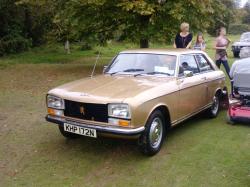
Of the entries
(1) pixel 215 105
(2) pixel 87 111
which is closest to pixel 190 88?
(1) pixel 215 105

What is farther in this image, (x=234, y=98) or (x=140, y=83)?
(x=234, y=98)

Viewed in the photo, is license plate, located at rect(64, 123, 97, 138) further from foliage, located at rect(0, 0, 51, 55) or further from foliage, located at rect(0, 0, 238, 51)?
foliage, located at rect(0, 0, 51, 55)

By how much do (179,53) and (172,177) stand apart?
278 centimetres

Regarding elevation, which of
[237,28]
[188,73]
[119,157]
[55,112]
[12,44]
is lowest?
[237,28]

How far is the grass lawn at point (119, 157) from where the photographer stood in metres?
5.29

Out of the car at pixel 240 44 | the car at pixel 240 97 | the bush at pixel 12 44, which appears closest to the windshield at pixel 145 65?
the car at pixel 240 97

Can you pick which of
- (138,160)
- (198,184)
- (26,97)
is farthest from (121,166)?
(26,97)

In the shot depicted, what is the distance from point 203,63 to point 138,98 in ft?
10.1

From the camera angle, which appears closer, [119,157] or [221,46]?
[119,157]

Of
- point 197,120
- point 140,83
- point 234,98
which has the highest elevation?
point 140,83

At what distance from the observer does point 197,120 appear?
8391 mm

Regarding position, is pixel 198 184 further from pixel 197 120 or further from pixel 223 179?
pixel 197 120

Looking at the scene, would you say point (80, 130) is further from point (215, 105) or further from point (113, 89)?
point (215, 105)

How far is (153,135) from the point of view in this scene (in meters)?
6.09
